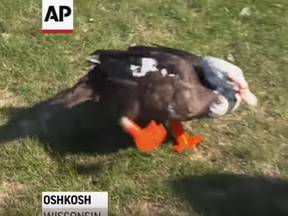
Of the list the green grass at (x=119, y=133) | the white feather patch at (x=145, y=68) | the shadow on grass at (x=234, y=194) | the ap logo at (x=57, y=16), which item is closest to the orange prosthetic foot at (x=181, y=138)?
the green grass at (x=119, y=133)

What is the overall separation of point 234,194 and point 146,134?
0.39 metres

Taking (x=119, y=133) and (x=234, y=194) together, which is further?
(x=119, y=133)

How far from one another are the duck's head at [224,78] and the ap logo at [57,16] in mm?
720

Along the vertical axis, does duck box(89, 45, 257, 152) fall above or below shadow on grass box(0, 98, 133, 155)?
above

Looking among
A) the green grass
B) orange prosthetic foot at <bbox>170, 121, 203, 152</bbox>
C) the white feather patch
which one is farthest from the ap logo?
orange prosthetic foot at <bbox>170, 121, 203, 152</bbox>

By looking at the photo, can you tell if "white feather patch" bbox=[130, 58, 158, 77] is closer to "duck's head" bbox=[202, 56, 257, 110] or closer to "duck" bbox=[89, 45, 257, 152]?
"duck" bbox=[89, 45, 257, 152]

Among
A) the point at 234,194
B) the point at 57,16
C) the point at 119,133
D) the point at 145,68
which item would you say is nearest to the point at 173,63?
the point at 145,68

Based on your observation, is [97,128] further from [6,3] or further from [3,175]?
[6,3]

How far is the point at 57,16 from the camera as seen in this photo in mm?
3604

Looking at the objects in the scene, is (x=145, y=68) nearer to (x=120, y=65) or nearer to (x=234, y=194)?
(x=120, y=65)

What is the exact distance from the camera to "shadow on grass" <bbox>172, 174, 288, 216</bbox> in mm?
2977

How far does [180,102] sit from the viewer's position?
3.02 meters

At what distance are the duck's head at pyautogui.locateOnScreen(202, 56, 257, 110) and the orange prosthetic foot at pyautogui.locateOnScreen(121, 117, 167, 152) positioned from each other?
0.26 metres

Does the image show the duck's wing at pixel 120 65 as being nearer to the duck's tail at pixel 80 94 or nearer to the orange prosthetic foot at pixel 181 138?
the duck's tail at pixel 80 94
